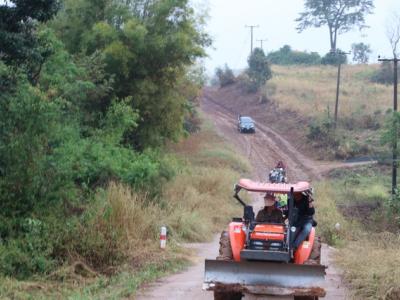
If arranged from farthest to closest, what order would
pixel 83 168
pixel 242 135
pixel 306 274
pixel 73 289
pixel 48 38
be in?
pixel 242 135
pixel 48 38
pixel 83 168
pixel 73 289
pixel 306 274

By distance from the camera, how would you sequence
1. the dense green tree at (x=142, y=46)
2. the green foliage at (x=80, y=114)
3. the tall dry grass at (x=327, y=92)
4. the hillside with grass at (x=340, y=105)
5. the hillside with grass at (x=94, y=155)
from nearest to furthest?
the hillside with grass at (x=94, y=155), the green foliage at (x=80, y=114), the dense green tree at (x=142, y=46), the hillside with grass at (x=340, y=105), the tall dry grass at (x=327, y=92)

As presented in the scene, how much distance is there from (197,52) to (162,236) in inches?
555

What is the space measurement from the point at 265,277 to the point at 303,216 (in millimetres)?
1831

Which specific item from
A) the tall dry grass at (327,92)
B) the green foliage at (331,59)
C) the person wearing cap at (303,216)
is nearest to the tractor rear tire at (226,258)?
the person wearing cap at (303,216)

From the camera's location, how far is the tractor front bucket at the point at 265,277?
1054 cm

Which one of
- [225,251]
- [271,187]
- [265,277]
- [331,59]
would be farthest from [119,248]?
[331,59]

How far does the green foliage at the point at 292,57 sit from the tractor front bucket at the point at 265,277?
9947 centimetres

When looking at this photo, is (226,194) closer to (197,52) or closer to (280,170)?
(280,170)

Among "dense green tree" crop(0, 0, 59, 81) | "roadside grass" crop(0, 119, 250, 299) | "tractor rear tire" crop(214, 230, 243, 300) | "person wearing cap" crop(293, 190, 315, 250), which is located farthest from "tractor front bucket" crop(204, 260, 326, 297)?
"dense green tree" crop(0, 0, 59, 81)

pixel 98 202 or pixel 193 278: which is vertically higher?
pixel 98 202

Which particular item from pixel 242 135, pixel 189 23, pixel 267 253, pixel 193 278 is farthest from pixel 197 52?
pixel 242 135

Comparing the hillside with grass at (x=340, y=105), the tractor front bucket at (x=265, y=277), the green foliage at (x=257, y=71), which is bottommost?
the tractor front bucket at (x=265, y=277)

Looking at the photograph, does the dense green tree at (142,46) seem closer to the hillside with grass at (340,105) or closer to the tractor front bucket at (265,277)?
the tractor front bucket at (265,277)

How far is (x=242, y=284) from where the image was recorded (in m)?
10.7
